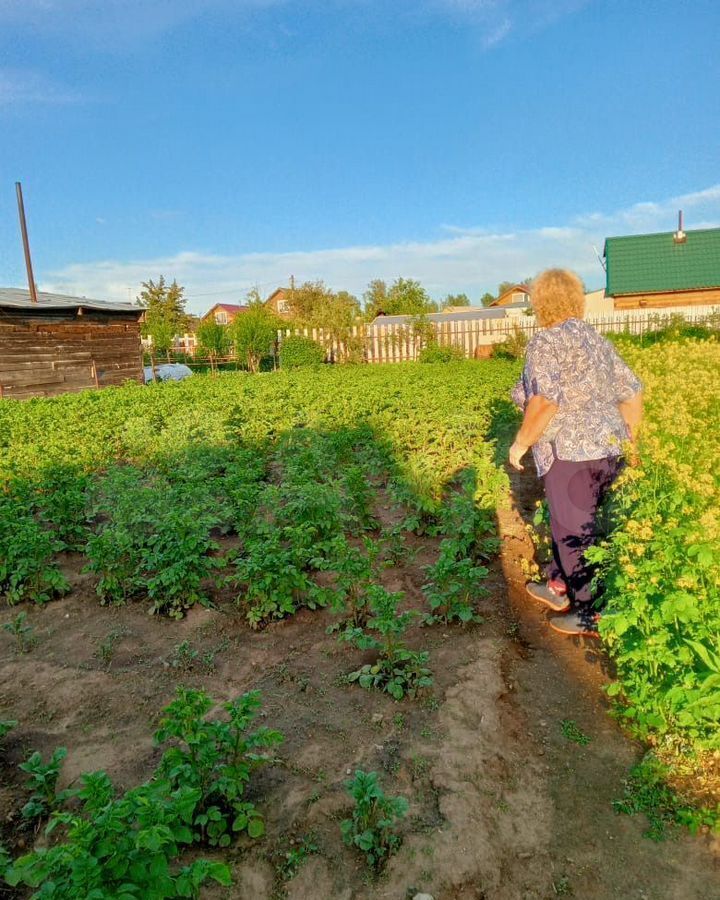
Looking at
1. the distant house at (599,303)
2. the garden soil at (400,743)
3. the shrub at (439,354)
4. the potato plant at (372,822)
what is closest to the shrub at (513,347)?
the shrub at (439,354)

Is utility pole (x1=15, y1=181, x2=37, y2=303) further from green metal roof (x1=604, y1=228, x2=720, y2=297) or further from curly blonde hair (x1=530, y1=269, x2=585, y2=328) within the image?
green metal roof (x1=604, y1=228, x2=720, y2=297)

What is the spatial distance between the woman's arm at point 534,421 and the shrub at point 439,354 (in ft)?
60.3

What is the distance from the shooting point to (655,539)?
2482mm

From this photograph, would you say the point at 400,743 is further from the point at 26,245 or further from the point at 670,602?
the point at 26,245

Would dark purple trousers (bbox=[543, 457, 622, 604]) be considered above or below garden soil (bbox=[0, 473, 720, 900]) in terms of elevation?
above

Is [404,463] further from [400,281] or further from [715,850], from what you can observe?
[400,281]

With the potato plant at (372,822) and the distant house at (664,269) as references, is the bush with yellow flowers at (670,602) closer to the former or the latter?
the potato plant at (372,822)

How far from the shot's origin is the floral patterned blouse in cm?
333

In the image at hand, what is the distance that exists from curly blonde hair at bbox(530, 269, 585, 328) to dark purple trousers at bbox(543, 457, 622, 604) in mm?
814

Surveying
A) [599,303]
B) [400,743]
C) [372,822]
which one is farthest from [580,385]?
[599,303]

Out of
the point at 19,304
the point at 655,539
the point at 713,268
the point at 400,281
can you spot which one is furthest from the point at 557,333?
the point at 400,281

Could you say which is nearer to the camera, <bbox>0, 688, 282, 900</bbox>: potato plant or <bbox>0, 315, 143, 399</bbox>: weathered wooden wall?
<bbox>0, 688, 282, 900</bbox>: potato plant

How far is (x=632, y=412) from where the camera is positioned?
11.5 ft

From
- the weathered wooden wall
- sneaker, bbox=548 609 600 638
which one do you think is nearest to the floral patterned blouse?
sneaker, bbox=548 609 600 638
